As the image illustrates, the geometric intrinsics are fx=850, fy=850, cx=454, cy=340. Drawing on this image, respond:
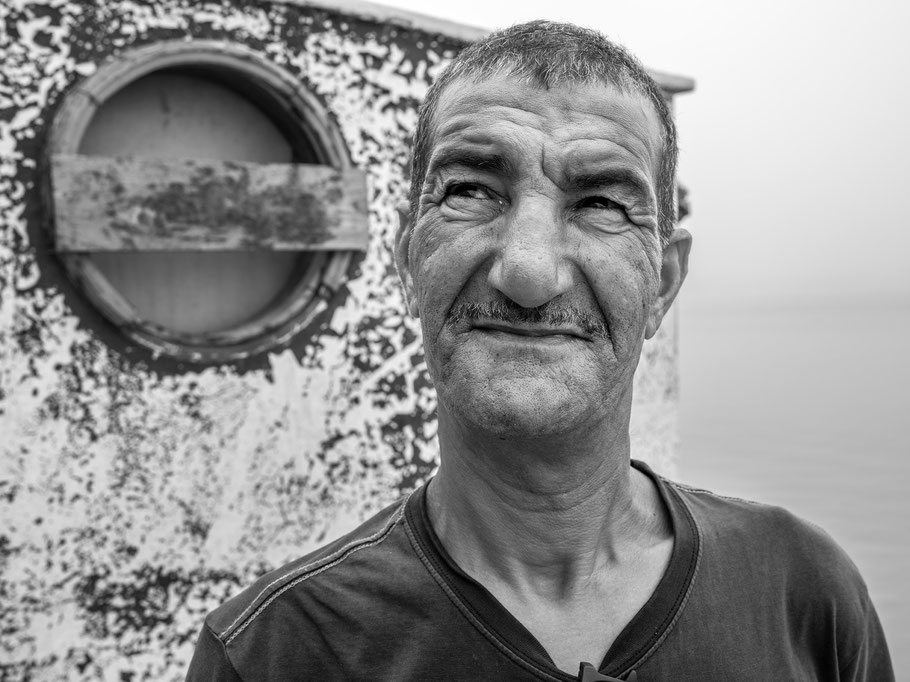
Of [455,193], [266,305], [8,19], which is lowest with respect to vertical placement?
[266,305]

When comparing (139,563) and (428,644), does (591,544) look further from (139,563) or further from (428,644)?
(139,563)

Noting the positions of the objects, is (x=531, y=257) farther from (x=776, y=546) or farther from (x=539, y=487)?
(x=776, y=546)

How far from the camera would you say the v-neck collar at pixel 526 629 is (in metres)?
1.18

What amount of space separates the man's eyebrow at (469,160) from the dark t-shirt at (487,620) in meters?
0.53

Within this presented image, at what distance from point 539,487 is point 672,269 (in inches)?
18.1

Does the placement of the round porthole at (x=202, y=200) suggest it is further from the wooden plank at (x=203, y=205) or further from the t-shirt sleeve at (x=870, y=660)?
the t-shirt sleeve at (x=870, y=660)

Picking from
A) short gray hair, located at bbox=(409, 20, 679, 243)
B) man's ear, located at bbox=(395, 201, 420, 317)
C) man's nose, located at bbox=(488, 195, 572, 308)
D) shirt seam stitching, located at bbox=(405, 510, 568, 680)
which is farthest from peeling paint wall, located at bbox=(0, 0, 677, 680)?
Result: man's nose, located at bbox=(488, 195, 572, 308)

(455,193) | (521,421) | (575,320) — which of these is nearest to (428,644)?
(521,421)

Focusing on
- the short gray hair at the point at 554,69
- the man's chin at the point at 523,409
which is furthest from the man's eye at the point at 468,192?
the man's chin at the point at 523,409

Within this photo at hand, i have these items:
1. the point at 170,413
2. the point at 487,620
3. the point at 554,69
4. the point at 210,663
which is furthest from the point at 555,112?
the point at 170,413

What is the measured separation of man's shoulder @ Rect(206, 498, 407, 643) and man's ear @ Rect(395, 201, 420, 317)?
355 mm

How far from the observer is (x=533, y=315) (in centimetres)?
119

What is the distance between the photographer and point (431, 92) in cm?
143

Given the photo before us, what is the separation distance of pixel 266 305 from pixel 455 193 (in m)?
1.89
